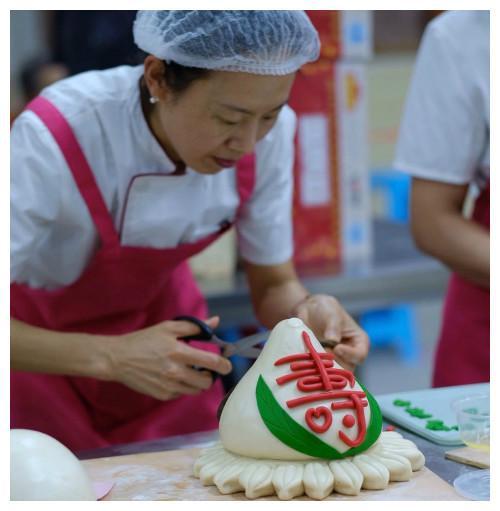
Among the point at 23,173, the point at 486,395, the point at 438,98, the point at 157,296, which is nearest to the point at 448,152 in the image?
the point at 438,98

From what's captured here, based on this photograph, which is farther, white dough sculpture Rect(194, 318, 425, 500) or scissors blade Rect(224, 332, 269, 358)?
scissors blade Rect(224, 332, 269, 358)

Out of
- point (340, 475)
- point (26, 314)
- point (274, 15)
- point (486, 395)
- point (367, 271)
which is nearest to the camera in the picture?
point (340, 475)

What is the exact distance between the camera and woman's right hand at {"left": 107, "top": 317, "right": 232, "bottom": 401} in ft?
4.99

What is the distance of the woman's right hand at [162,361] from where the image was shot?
4.99 feet

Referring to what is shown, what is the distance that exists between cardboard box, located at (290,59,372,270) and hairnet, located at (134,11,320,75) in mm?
1189

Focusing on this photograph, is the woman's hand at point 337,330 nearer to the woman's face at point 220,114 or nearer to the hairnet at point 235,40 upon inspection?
the woman's face at point 220,114

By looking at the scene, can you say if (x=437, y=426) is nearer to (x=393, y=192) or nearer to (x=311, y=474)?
(x=311, y=474)

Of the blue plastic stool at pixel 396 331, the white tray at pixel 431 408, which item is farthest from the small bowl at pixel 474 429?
the blue plastic stool at pixel 396 331

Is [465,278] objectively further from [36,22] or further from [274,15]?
[36,22]

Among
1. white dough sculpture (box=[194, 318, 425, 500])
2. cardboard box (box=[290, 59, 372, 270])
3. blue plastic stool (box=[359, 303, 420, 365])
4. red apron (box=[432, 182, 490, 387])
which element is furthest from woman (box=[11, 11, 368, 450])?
blue plastic stool (box=[359, 303, 420, 365])

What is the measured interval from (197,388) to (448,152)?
0.77 metres

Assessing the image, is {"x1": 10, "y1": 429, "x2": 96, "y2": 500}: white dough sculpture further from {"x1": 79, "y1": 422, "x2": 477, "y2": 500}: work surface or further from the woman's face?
the woman's face

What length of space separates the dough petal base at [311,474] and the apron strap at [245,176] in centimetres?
66

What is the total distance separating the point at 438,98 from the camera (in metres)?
1.88
